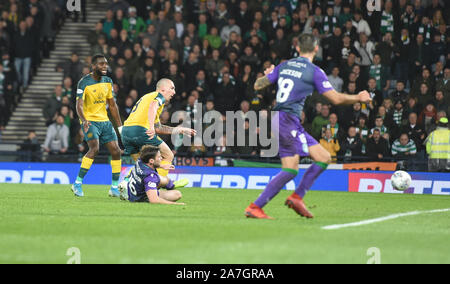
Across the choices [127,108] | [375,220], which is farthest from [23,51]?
[375,220]

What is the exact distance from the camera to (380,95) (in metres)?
21.2

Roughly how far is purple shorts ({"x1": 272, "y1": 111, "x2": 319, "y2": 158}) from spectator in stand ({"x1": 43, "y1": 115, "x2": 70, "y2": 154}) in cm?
1307

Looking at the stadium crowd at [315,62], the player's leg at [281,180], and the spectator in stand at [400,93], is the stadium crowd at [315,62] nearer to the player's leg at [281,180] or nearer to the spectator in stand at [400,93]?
the spectator in stand at [400,93]

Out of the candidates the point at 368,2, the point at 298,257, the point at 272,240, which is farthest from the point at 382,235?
the point at 368,2

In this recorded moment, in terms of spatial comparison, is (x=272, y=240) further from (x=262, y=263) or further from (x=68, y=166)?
(x=68, y=166)

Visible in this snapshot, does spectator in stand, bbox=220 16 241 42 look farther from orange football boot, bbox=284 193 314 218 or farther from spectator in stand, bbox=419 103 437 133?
orange football boot, bbox=284 193 314 218

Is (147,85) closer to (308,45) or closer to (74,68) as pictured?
(74,68)

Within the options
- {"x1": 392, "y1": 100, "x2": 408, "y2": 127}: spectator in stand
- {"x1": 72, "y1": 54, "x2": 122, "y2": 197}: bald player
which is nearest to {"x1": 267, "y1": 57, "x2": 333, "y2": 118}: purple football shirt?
{"x1": 72, "y1": 54, "x2": 122, "y2": 197}: bald player

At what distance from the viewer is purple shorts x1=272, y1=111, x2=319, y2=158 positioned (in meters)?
10.0

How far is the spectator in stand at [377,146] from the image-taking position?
2019 centimetres

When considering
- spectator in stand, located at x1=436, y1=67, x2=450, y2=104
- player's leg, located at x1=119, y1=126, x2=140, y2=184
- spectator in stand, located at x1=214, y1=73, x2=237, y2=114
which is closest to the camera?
player's leg, located at x1=119, y1=126, x2=140, y2=184

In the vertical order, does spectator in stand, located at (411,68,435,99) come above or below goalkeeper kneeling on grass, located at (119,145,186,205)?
above

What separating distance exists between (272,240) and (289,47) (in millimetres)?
15008

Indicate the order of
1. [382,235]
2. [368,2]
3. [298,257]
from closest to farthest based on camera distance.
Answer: [298,257] → [382,235] → [368,2]
